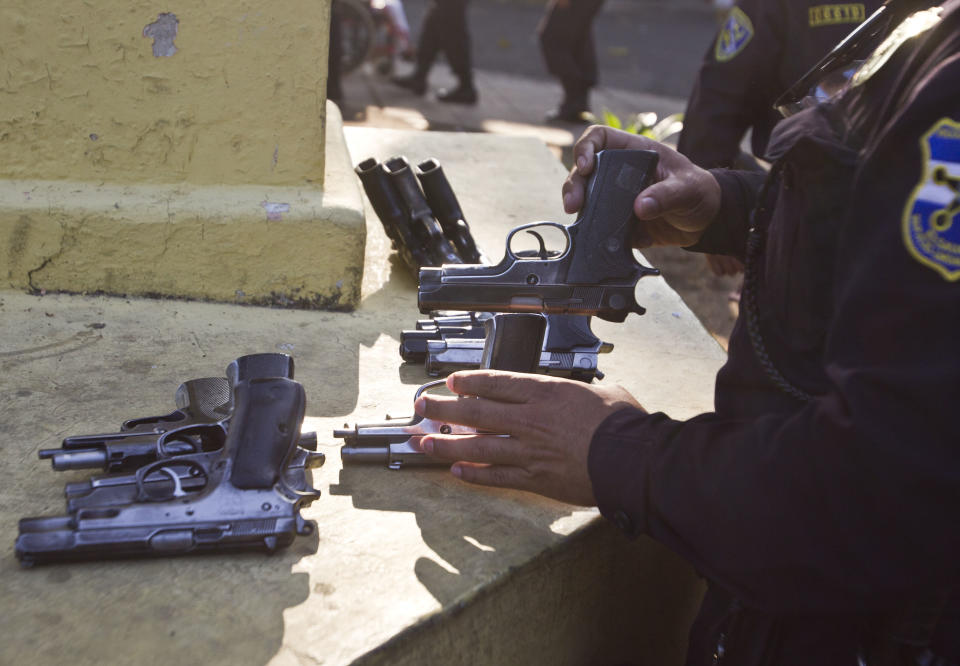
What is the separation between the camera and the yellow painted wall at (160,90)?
226cm

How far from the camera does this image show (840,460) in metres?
1.04

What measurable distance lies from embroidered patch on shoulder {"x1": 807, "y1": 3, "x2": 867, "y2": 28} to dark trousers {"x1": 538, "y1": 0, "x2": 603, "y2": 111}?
4452 mm

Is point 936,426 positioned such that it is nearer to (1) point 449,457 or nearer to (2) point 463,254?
Answer: (1) point 449,457

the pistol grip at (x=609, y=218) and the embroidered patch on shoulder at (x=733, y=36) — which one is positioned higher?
the embroidered patch on shoulder at (x=733, y=36)

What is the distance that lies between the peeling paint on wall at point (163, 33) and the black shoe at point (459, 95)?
5.40m

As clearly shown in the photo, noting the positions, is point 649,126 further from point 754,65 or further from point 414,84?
point 414,84

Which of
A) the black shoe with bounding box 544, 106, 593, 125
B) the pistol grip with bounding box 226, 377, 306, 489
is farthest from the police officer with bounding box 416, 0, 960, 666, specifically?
the black shoe with bounding box 544, 106, 593, 125

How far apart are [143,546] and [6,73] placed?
1.47m

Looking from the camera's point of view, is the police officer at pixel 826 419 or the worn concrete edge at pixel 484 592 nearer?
the police officer at pixel 826 419

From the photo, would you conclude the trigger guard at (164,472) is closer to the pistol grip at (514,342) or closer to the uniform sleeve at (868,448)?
the pistol grip at (514,342)

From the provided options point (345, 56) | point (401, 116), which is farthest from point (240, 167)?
point (345, 56)

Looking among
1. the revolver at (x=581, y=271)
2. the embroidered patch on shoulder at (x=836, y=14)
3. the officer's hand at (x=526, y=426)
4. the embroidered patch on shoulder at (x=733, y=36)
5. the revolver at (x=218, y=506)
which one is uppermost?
the embroidered patch on shoulder at (x=836, y=14)

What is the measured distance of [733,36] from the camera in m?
3.26

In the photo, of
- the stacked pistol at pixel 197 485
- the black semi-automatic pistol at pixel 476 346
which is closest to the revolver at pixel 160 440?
the stacked pistol at pixel 197 485
